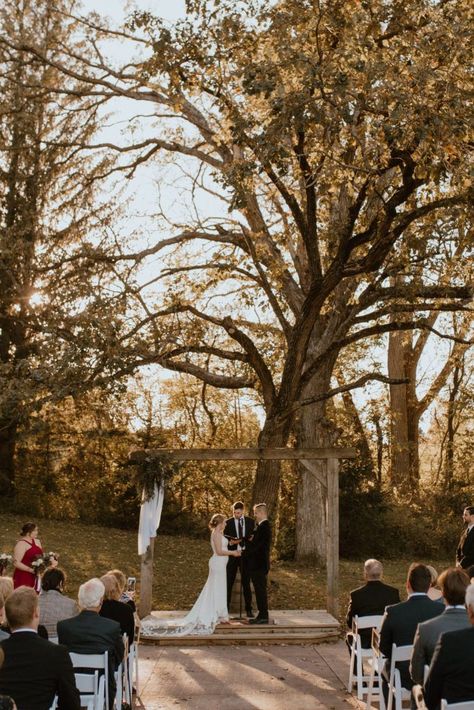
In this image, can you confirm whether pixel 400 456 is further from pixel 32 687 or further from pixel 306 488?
pixel 32 687

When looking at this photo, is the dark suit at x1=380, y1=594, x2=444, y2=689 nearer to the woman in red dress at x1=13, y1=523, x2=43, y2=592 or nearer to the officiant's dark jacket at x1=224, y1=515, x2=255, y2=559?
the woman in red dress at x1=13, y1=523, x2=43, y2=592

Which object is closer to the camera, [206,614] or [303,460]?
[206,614]

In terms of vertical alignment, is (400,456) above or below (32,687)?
above

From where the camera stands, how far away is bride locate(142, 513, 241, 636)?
13297mm

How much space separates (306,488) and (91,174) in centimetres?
891

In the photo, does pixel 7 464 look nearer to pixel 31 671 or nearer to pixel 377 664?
pixel 377 664

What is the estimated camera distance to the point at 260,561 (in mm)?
13883

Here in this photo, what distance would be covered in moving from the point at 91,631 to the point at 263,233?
12.2 meters

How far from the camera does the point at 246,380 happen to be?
19.9 meters

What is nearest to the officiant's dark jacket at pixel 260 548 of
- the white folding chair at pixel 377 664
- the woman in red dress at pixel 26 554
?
the woman in red dress at pixel 26 554

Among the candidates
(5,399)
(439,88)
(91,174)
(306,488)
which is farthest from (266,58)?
(306,488)

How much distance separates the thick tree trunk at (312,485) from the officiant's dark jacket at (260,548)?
24.4ft

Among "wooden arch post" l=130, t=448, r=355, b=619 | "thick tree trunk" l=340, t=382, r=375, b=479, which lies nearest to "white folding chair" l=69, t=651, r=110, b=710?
"wooden arch post" l=130, t=448, r=355, b=619

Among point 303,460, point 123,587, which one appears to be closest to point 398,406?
point 303,460
